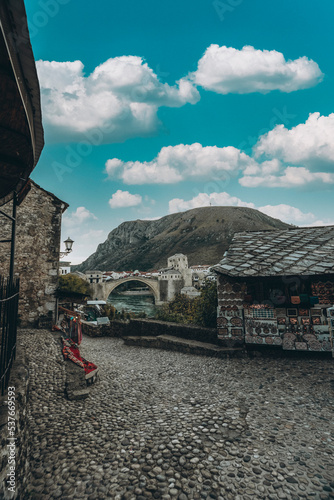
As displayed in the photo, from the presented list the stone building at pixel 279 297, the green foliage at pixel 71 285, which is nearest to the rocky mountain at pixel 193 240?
the green foliage at pixel 71 285

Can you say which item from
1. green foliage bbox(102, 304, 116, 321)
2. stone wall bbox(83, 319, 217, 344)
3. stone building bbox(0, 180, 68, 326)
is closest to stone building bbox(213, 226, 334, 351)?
stone wall bbox(83, 319, 217, 344)

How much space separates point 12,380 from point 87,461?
151 centimetres

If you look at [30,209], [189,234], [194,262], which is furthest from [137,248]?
[30,209]

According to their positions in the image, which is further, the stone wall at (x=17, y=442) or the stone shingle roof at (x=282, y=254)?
the stone shingle roof at (x=282, y=254)

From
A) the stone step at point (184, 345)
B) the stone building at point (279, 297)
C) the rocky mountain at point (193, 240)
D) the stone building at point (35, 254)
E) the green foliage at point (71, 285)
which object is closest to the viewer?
the stone building at point (279, 297)

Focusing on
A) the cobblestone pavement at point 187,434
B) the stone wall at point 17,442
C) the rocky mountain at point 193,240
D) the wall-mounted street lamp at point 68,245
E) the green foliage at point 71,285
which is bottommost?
the cobblestone pavement at point 187,434

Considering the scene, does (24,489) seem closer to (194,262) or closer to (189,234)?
(194,262)

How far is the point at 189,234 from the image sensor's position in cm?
14038

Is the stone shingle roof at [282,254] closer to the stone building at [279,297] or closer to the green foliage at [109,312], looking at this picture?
the stone building at [279,297]

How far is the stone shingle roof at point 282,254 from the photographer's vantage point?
24.8 ft

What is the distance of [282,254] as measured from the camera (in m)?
8.48

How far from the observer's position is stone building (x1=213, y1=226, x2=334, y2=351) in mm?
7383

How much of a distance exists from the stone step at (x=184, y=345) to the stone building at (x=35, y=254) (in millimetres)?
3944

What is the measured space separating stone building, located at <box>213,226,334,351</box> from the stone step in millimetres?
307
